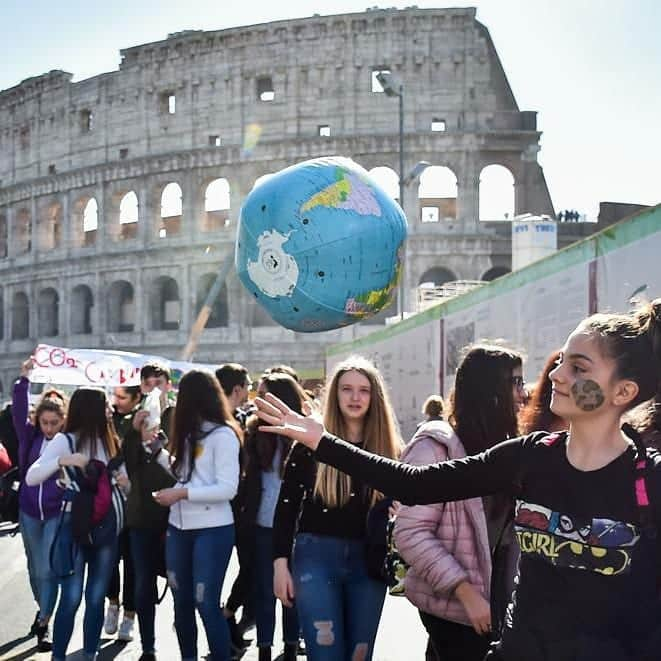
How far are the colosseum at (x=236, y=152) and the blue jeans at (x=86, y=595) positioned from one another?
27446 mm

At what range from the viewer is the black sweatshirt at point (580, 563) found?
5.89ft

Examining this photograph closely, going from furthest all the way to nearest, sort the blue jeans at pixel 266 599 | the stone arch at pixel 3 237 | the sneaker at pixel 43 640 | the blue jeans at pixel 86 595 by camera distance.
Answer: the stone arch at pixel 3 237, the sneaker at pixel 43 640, the blue jeans at pixel 266 599, the blue jeans at pixel 86 595

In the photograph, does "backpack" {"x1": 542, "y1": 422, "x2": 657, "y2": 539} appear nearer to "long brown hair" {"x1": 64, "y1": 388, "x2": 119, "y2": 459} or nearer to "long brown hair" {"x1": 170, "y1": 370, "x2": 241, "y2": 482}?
"long brown hair" {"x1": 170, "y1": 370, "x2": 241, "y2": 482}

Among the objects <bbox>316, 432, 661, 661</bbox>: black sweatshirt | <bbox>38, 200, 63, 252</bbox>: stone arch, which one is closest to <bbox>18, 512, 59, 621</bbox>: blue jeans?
<bbox>316, 432, 661, 661</bbox>: black sweatshirt

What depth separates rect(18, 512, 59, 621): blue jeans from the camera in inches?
188

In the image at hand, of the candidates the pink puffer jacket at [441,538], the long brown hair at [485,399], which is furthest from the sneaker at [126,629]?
the long brown hair at [485,399]

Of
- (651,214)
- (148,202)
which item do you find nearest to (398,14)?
(148,202)

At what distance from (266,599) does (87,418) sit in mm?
1332

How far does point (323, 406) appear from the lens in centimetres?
354

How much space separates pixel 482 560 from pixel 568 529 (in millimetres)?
1036

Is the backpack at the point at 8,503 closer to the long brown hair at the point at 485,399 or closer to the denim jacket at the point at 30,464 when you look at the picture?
the denim jacket at the point at 30,464

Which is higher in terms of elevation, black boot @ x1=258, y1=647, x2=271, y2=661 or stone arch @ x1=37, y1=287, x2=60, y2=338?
stone arch @ x1=37, y1=287, x2=60, y2=338

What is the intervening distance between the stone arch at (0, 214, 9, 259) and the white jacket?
41101mm

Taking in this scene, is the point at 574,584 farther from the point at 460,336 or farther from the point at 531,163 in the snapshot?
the point at 531,163
